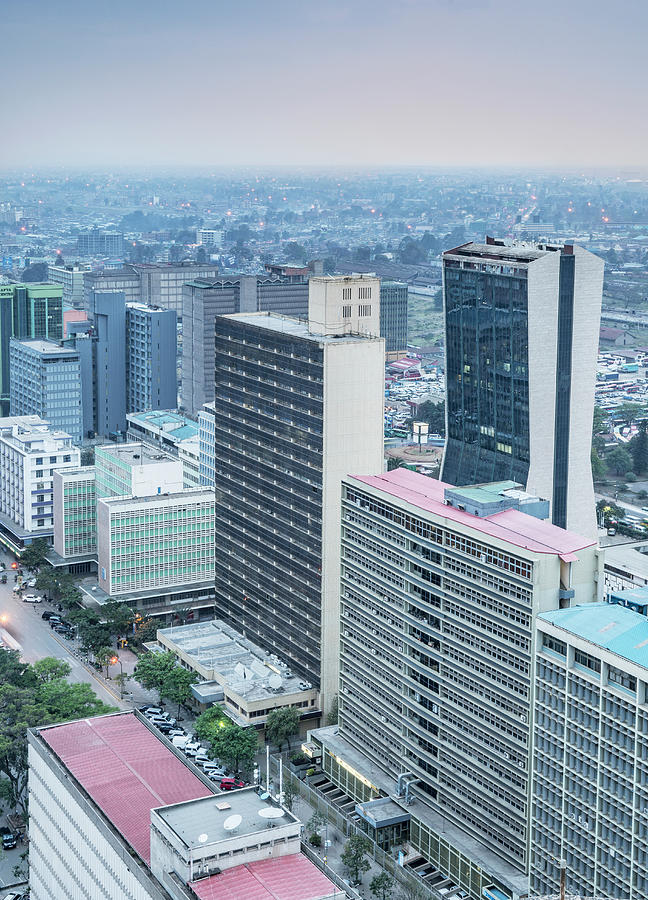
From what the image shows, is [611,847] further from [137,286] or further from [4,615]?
[137,286]

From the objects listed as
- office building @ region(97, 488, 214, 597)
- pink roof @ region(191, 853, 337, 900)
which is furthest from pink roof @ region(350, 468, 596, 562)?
office building @ region(97, 488, 214, 597)

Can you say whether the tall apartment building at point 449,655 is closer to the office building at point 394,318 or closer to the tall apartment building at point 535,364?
the tall apartment building at point 535,364

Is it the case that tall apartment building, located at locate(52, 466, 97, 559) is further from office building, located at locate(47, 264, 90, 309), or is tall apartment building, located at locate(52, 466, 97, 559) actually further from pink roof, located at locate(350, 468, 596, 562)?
office building, located at locate(47, 264, 90, 309)

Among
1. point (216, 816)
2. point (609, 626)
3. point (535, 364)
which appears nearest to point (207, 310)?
point (535, 364)

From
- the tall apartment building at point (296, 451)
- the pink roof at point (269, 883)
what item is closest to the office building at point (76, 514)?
the tall apartment building at point (296, 451)

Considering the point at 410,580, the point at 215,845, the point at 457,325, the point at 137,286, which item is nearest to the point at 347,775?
the point at 410,580
